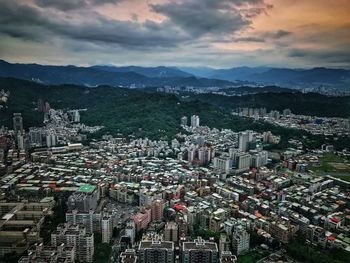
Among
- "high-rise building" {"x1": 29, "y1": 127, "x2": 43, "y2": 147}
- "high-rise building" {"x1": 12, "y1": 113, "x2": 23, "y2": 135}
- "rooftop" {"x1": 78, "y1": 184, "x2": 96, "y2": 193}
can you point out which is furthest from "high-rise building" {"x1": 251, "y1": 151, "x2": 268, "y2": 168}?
"high-rise building" {"x1": 12, "y1": 113, "x2": 23, "y2": 135}

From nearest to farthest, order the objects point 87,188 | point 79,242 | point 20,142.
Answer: point 79,242 < point 87,188 < point 20,142

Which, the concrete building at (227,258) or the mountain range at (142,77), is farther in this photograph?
the mountain range at (142,77)

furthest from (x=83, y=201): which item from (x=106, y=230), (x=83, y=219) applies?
A: (x=106, y=230)

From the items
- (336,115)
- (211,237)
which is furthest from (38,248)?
(336,115)

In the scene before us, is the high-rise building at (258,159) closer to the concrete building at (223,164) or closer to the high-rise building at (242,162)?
the high-rise building at (242,162)

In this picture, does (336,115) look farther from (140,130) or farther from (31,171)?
(31,171)

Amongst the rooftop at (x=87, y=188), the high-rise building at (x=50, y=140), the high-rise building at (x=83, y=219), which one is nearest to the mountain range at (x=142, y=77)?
the high-rise building at (x=50, y=140)

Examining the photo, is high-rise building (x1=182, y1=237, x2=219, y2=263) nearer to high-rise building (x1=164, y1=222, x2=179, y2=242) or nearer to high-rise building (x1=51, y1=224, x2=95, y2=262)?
high-rise building (x1=164, y1=222, x2=179, y2=242)

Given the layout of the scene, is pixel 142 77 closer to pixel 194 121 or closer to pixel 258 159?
pixel 194 121
